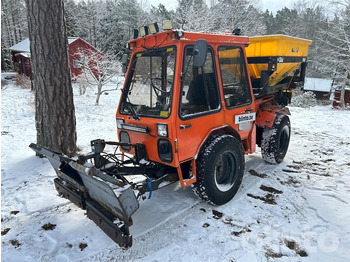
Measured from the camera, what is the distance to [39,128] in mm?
4836

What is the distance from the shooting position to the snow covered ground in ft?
9.13

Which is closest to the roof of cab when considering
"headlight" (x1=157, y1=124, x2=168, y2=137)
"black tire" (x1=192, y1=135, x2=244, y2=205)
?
"headlight" (x1=157, y1=124, x2=168, y2=137)

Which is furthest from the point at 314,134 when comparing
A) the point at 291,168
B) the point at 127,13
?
the point at 127,13

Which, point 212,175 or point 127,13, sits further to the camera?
point 127,13

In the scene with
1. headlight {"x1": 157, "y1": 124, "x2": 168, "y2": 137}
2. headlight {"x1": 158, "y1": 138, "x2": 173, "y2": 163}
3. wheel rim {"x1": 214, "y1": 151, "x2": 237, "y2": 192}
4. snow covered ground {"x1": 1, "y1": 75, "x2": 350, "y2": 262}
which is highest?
headlight {"x1": 157, "y1": 124, "x2": 168, "y2": 137}

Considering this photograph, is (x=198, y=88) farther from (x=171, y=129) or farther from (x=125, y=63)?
(x=125, y=63)

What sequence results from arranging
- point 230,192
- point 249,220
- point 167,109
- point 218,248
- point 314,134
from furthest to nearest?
point 314,134 < point 230,192 < point 249,220 < point 167,109 < point 218,248

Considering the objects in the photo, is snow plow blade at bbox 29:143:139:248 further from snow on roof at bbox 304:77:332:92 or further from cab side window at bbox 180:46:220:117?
snow on roof at bbox 304:77:332:92

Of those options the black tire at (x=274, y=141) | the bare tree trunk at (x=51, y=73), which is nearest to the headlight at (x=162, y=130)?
the bare tree trunk at (x=51, y=73)

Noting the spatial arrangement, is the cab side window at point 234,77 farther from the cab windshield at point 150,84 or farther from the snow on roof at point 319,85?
the snow on roof at point 319,85

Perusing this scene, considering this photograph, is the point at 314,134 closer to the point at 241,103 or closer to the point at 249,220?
the point at 241,103

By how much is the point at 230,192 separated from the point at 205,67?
6.05 feet

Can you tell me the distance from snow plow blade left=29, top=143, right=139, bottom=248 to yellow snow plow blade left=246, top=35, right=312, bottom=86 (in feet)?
11.8

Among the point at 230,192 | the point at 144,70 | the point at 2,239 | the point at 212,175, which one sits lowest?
the point at 2,239
